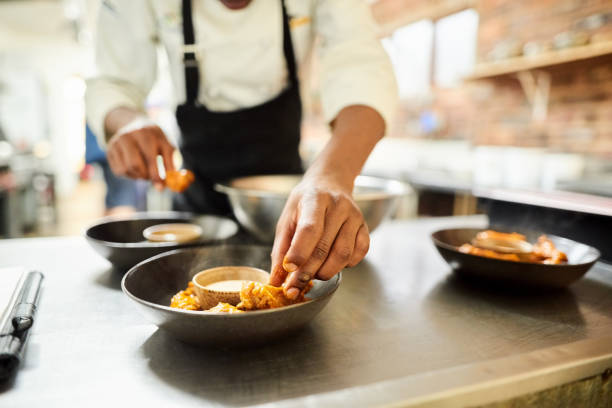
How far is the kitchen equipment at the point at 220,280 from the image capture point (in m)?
0.66

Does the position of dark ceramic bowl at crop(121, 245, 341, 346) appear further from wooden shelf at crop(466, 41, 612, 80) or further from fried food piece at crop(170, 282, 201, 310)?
wooden shelf at crop(466, 41, 612, 80)

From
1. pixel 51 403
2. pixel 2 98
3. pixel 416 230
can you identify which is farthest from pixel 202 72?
pixel 2 98

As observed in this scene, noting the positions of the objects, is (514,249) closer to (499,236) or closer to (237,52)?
(499,236)

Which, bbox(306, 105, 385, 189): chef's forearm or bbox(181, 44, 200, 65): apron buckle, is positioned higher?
bbox(181, 44, 200, 65): apron buckle

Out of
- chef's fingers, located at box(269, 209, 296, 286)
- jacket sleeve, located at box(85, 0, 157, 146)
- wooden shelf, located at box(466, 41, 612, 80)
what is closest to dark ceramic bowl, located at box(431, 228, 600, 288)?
chef's fingers, located at box(269, 209, 296, 286)

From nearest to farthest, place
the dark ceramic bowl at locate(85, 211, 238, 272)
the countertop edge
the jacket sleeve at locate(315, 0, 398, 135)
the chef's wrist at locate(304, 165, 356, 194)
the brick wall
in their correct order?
the countertop edge → the chef's wrist at locate(304, 165, 356, 194) → the dark ceramic bowl at locate(85, 211, 238, 272) → the jacket sleeve at locate(315, 0, 398, 135) → the brick wall

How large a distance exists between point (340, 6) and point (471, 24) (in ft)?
12.6

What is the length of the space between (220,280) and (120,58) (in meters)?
0.88

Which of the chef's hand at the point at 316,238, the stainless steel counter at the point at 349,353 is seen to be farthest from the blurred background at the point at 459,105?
the chef's hand at the point at 316,238

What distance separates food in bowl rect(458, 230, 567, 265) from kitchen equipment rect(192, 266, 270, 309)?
45 centimetres

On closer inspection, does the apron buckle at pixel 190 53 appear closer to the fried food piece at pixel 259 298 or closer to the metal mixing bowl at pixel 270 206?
the metal mixing bowl at pixel 270 206

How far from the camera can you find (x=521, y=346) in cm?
65

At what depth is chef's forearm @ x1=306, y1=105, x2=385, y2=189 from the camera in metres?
0.81

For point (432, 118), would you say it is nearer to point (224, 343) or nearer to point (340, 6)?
point (340, 6)
